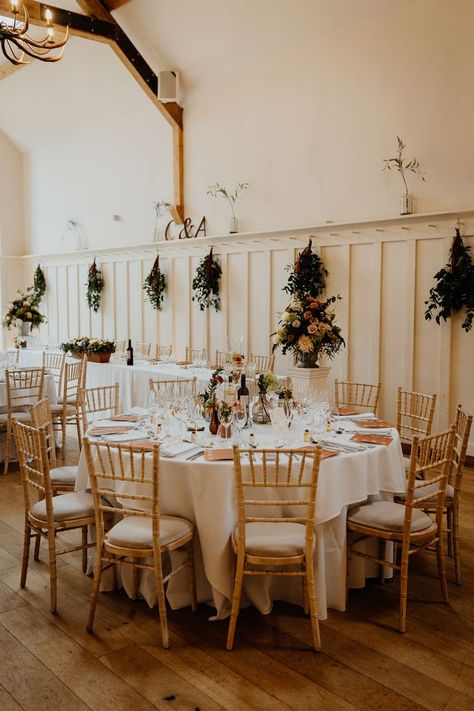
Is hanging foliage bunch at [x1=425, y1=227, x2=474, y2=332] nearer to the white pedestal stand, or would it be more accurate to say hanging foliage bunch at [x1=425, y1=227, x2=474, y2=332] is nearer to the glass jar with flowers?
the white pedestal stand

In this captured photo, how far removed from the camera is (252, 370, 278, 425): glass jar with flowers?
4406mm

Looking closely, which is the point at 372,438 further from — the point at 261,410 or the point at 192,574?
the point at 192,574

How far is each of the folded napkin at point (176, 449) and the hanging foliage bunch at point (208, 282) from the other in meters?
5.69

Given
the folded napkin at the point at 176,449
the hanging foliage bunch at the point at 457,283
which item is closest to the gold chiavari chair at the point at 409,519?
the folded napkin at the point at 176,449

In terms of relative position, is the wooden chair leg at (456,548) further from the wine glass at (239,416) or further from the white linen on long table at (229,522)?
the wine glass at (239,416)

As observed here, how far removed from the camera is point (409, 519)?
10.9ft

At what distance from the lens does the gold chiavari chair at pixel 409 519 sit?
3.29 metres

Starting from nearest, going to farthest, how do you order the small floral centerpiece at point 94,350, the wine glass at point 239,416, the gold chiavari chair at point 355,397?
1. the wine glass at point 239,416
2. the gold chiavari chair at point 355,397
3. the small floral centerpiece at point 94,350

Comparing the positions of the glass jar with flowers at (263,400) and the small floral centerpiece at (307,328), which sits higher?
the small floral centerpiece at (307,328)

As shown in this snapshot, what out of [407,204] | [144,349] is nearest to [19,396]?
[144,349]

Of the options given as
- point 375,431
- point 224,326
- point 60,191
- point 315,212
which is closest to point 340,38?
point 315,212

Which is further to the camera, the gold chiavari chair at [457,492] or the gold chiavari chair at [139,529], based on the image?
the gold chiavari chair at [457,492]

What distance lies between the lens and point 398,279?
7203 mm

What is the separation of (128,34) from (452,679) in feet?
30.4
